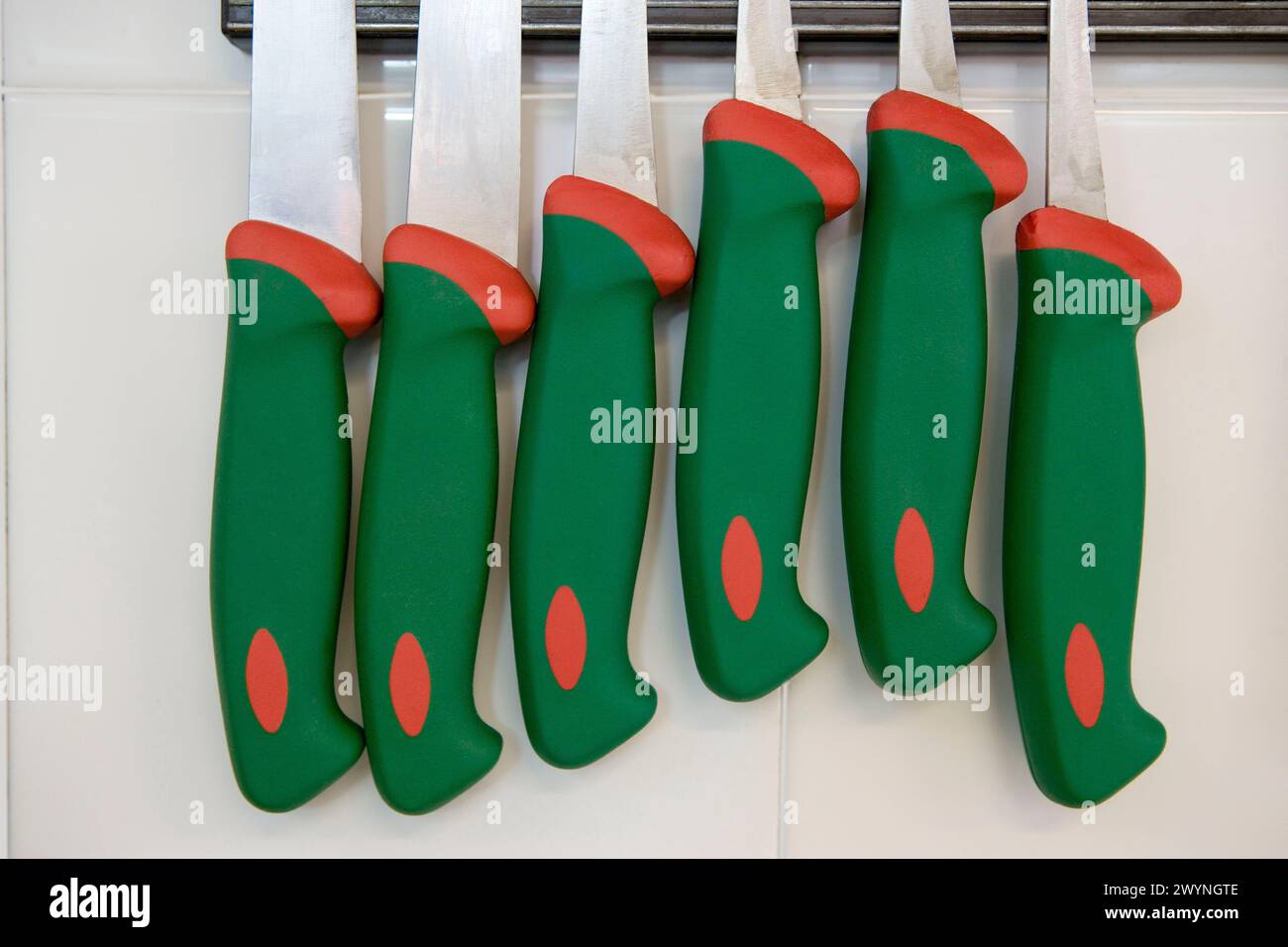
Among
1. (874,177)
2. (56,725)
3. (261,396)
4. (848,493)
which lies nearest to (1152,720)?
(848,493)

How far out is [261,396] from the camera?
444 millimetres

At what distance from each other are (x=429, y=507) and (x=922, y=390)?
0.24 meters

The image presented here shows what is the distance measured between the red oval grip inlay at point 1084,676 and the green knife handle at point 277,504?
351 mm

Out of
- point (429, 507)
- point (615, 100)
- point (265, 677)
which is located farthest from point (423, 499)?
point (615, 100)

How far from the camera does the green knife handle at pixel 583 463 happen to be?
450 mm

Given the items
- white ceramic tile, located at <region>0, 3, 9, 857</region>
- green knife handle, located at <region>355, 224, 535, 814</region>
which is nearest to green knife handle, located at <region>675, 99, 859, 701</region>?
green knife handle, located at <region>355, 224, 535, 814</region>

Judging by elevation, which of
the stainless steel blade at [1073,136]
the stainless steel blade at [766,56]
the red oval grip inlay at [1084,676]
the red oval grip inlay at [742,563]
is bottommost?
the red oval grip inlay at [1084,676]

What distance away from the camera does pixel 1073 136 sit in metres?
0.46

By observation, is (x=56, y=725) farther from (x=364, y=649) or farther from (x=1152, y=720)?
(x=1152, y=720)

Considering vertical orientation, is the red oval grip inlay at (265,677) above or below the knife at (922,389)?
below

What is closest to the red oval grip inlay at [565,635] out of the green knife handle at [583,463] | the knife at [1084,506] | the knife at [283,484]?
the green knife handle at [583,463]

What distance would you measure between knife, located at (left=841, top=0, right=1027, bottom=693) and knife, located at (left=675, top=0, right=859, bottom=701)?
0.03m

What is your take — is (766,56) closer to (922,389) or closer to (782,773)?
(922,389)

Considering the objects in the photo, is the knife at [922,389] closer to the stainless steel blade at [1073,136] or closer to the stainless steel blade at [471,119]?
the stainless steel blade at [1073,136]
